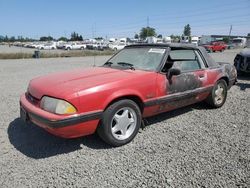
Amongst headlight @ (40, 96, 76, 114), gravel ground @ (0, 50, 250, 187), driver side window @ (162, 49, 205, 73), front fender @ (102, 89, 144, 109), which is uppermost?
driver side window @ (162, 49, 205, 73)

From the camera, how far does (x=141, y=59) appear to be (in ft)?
14.3

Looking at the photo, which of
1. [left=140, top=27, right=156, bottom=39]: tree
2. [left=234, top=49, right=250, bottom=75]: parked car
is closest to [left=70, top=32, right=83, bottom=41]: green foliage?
[left=140, top=27, right=156, bottom=39]: tree

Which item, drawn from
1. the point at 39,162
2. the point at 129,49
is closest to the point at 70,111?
the point at 39,162

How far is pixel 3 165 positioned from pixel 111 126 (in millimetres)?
1490

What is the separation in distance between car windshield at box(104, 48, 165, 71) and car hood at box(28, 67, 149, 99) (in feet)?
0.88

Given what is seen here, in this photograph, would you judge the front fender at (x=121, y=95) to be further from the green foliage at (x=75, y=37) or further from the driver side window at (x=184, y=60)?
the green foliage at (x=75, y=37)

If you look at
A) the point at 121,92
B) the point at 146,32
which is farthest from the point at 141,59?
the point at 146,32

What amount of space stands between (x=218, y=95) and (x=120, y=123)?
2.83 m

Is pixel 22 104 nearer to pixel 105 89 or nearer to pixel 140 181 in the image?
pixel 105 89

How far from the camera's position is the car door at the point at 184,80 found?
13.7 ft

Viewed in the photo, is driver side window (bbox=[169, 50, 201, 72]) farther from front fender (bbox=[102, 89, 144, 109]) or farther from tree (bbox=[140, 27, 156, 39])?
tree (bbox=[140, 27, 156, 39])

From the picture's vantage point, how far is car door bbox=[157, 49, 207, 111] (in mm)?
4176

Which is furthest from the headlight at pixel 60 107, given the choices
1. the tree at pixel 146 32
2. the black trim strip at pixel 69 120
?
the tree at pixel 146 32

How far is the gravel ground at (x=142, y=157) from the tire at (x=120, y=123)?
0.15 meters
